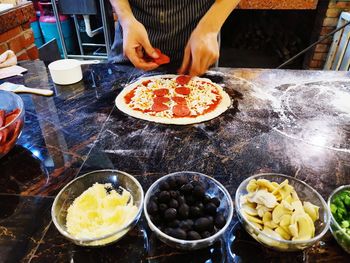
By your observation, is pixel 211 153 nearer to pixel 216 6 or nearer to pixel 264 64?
pixel 216 6

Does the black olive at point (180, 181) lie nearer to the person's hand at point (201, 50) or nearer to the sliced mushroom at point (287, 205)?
the sliced mushroom at point (287, 205)

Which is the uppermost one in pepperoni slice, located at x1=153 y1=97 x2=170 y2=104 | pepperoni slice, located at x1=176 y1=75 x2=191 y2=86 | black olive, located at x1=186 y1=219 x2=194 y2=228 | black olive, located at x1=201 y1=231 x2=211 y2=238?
black olive, located at x1=186 y1=219 x2=194 y2=228

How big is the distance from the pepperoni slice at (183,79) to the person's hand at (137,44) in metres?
0.16

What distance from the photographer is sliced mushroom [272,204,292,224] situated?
0.67m

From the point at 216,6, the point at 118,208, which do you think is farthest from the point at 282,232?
the point at 216,6

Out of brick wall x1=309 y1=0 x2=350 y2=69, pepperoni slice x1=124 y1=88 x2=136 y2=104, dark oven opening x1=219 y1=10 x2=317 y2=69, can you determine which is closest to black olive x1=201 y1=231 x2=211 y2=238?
pepperoni slice x1=124 y1=88 x2=136 y2=104

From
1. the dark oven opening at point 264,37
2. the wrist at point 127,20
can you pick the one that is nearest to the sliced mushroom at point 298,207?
the wrist at point 127,20

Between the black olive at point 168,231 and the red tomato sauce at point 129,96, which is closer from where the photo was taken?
the black olive at point 168,231

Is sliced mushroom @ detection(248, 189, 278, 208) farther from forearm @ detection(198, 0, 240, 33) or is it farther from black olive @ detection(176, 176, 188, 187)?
forearm @ detection(198, 0, 240, 33)

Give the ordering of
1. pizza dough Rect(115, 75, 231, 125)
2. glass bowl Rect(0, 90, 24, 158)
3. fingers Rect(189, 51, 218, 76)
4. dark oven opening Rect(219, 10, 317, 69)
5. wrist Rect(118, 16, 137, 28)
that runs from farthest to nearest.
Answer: dark oven opening Rect(219, 10, 317, 69)
wrist Rect(118, 16, 137, 28)
fingers Rect(189, 51, 218, 76)
pizza dough Rect(115, 75, 231, 125)
glass bowl Rect(0, 90, 24, 158)

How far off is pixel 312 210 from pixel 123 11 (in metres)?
1.41

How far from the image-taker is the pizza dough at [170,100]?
4.25ft

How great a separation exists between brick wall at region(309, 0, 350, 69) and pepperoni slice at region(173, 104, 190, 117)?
2.22 metres

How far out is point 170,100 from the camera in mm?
1423
